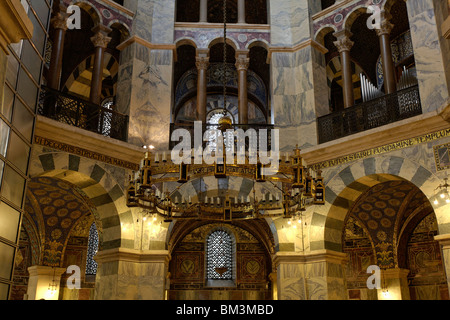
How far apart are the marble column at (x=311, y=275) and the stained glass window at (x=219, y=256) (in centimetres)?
587

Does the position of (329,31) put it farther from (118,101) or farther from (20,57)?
(20,57)

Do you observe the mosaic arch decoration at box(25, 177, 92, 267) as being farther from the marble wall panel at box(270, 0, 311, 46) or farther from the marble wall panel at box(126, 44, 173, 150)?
the marble wall panel at box(270, 0, 311, 46)

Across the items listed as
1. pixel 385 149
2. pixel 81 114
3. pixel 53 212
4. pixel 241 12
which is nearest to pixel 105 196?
pixel 81 114

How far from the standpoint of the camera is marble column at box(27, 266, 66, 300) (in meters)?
13.9

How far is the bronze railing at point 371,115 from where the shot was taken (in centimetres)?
1028

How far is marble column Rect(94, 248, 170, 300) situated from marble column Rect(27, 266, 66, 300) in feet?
13.6

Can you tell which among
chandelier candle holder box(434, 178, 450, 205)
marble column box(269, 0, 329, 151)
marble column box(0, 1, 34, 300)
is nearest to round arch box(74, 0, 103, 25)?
marble column box(269, 0, 329, 151)

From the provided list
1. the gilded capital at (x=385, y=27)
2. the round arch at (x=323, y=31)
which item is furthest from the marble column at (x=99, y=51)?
the gilded capital at (x=385, y=27)

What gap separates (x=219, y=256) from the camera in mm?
16719

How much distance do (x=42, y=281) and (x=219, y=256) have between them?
5.73 m

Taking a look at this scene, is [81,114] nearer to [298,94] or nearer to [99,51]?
[99,51]
